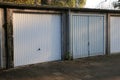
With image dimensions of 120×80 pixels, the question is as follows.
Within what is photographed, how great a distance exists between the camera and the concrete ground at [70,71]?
37.2 ft

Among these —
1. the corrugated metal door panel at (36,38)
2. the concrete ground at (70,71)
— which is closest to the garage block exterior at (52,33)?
the corrugated metal door panel at (36,38)

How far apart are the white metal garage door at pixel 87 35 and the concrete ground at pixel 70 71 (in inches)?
36.0

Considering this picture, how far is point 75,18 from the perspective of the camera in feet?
51.2

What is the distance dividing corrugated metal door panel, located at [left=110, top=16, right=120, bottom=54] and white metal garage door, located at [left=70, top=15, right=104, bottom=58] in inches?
32.3

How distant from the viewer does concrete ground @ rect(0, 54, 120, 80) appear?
1134 centimetres

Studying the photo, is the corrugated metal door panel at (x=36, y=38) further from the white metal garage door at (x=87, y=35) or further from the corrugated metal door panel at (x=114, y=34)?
the corrugated metal door panel at (x=114, y=34)

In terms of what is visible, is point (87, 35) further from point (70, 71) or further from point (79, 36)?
point (70, 71)

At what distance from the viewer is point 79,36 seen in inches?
621

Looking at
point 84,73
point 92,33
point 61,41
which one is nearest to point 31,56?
point 61,41

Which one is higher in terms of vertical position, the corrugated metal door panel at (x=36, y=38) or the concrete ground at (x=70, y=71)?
the corrugated metal door panel at (x=36, y=38)

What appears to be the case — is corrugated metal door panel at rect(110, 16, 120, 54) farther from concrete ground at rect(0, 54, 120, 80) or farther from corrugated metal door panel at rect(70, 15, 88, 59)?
concrete ground at rect(0, 54, 120, 80)

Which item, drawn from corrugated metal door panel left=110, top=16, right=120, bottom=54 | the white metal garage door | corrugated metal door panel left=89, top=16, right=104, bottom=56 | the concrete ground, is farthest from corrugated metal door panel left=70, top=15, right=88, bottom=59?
corrugated metal door panel left=110, top=16, right=120, bottom=54

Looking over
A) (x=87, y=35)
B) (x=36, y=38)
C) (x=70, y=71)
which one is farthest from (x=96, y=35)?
(x=70, y=71)

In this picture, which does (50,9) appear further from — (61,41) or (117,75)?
(117,75)
